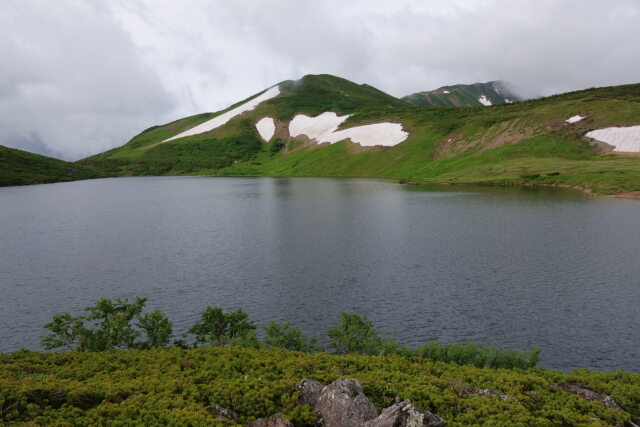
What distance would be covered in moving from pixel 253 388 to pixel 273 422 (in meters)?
3.51

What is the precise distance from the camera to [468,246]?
72.6 m

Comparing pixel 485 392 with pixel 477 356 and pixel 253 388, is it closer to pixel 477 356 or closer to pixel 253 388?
pixel 477 356

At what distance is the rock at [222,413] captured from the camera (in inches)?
728

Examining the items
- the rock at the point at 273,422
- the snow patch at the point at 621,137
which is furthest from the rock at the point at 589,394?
the snow patch at the point at 621,137

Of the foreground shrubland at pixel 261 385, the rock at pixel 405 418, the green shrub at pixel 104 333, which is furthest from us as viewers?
the green shrub at pixel 104 333

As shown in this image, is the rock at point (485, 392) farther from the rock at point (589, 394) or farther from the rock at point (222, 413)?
the rock at point (222, 413)

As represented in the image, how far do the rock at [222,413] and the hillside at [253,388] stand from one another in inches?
5.5

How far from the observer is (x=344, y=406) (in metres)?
18.2

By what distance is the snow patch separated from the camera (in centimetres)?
17720

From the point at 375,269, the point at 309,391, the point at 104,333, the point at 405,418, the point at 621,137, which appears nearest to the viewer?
the point at 405,418

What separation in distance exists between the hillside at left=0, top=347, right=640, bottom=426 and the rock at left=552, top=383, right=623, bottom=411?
12.8 inches

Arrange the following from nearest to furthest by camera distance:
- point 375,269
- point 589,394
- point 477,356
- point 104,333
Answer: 1. point 589,394
2. point 477,356
3. point 104,333
4. point 375,269

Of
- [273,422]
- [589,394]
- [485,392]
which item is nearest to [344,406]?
[273,422]

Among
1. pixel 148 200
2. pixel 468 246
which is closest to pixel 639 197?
pixel 468 246
